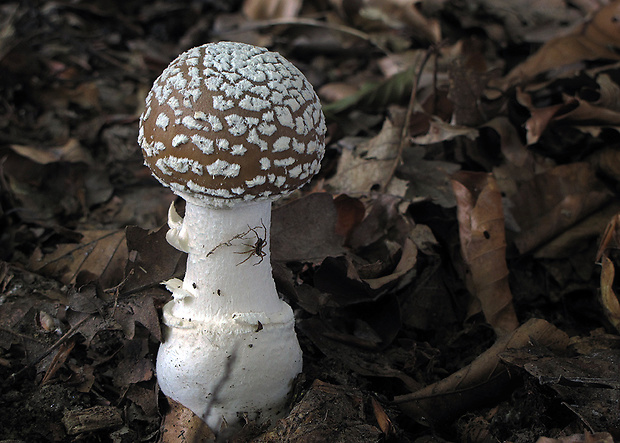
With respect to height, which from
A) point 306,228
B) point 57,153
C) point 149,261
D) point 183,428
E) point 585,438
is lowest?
point 57,153

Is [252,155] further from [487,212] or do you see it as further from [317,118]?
[487,212]

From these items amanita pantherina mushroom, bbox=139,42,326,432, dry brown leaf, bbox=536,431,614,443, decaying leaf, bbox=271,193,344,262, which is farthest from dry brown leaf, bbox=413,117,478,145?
dry brown leaf, bbox=536,431,614,443

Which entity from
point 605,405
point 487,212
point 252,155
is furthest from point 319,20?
point 605,405

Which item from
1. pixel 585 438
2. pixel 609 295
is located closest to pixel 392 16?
pixel 609 295

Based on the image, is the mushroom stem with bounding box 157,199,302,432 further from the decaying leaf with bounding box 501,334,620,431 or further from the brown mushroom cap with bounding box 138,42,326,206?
the decaying leaf with bounding box 501,334,620,431

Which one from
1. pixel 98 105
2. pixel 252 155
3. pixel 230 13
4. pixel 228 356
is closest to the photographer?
pixel 252 155

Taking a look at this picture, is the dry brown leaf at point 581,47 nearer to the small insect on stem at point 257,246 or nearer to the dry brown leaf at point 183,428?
the small insect on stem at point 257,246

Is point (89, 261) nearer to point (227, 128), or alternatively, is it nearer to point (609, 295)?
point (227, 128)
